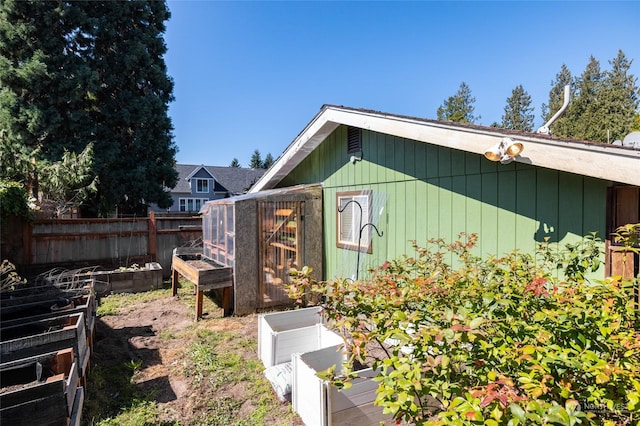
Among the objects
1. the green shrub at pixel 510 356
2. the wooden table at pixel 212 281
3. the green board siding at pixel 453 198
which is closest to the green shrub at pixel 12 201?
the wooden table at pixel 212 281

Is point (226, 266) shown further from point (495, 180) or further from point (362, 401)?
point (495, 180)

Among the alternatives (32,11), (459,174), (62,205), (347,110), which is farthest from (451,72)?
(32,11)

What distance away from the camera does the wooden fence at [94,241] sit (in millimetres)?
7320

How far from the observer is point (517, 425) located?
94cm

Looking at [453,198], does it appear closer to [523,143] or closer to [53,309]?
[523,143]

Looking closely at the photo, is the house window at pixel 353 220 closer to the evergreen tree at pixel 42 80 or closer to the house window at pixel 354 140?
the house window at pixel 354 140

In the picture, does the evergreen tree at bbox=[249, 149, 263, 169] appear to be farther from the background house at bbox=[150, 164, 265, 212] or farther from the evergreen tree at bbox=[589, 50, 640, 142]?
the evergreen tree at bbox=[589, 50, 640, 142]

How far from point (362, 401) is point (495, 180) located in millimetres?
2531

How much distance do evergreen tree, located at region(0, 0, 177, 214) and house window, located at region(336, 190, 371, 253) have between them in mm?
11805

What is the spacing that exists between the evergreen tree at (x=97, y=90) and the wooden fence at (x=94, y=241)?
20.3ft

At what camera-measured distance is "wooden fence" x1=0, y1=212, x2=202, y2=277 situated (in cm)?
732

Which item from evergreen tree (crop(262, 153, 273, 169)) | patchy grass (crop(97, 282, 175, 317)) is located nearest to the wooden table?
patchy grass (crop(97, 282, 175, 317))

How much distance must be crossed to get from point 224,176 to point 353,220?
1187 inches

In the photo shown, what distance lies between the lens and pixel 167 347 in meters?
4.73
